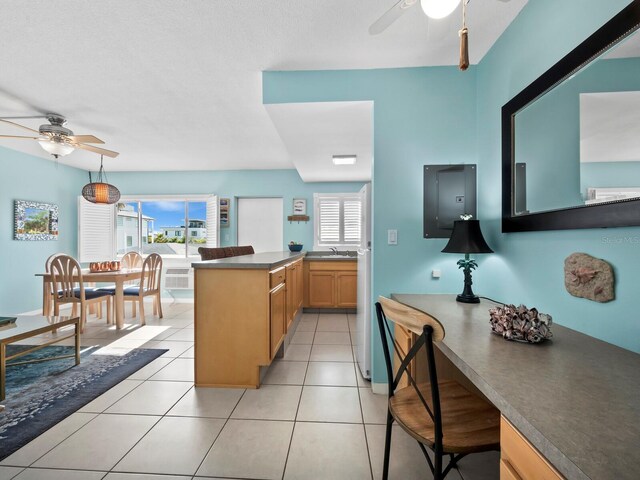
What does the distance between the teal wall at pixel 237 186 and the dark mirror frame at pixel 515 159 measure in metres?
3.64

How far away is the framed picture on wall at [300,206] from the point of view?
541cm

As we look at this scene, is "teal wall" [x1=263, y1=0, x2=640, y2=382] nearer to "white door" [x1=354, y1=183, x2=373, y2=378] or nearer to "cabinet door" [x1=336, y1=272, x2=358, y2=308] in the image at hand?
"white door" [x1=354, y1=183, x2=373, y2=378]

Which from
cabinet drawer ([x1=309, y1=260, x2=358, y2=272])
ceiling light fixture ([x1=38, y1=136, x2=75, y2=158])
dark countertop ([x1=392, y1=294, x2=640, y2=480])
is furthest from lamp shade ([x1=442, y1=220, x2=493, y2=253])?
ceiling light fixture ([x1=38, y1=136, x2=75, y2=158])

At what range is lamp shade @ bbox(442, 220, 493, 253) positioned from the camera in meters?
1.83

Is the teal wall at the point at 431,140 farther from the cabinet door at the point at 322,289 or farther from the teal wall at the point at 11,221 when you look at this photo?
the teal wall at the point at 11,221

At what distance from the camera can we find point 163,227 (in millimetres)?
5672

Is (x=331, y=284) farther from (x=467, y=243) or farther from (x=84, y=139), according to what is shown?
(x=84, y=139)

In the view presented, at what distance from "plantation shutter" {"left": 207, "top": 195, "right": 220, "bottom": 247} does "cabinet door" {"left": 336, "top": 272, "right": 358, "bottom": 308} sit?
248 centimetres

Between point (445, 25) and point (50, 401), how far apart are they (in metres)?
3.73

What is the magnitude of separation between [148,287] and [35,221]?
7.47 feet

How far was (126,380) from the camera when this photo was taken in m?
2.41

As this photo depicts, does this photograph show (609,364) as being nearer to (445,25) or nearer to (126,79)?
(445,25)

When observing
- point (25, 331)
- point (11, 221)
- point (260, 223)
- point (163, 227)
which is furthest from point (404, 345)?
point (11, 221)

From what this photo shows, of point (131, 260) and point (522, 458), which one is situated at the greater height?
point (131, 260)
